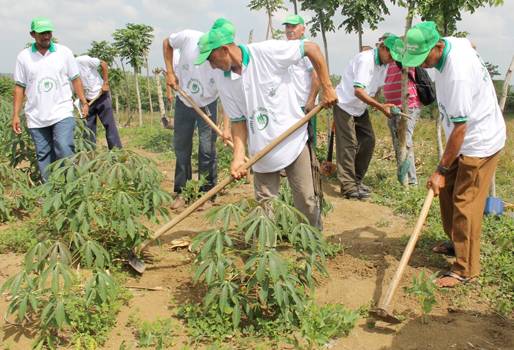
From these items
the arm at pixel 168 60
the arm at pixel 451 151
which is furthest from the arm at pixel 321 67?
the arm at pixel 168 60

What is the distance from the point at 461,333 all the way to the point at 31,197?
3.67 m

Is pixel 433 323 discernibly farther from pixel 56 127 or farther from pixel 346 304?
pixel 56 127

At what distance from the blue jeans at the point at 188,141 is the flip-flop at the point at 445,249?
2038 mm

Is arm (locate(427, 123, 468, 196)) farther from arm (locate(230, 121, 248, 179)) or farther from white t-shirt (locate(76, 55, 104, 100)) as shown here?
white t-shirt (locate(76, 55, 104, 100))

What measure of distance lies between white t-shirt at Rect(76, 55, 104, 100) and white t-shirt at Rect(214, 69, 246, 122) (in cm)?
342

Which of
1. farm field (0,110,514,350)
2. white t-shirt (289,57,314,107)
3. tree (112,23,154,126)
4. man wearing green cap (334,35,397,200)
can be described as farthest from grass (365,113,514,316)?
tree (112,23,154,126)

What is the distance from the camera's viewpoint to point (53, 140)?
4516 mm

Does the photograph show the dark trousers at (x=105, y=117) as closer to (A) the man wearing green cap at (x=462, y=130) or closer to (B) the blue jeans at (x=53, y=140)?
(B) the blue jeans at (x=53, y=140)

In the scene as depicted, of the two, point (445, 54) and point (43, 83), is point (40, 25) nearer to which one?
point (43, 83)

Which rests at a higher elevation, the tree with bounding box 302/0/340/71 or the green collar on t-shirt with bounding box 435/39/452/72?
the tree with bounding box 302/0/340/71

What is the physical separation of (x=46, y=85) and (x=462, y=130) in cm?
352

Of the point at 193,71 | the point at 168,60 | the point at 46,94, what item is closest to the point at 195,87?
the point at 193,71

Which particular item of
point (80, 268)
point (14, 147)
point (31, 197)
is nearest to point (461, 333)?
point (80, 268)

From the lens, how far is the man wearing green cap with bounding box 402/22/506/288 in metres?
2.73
